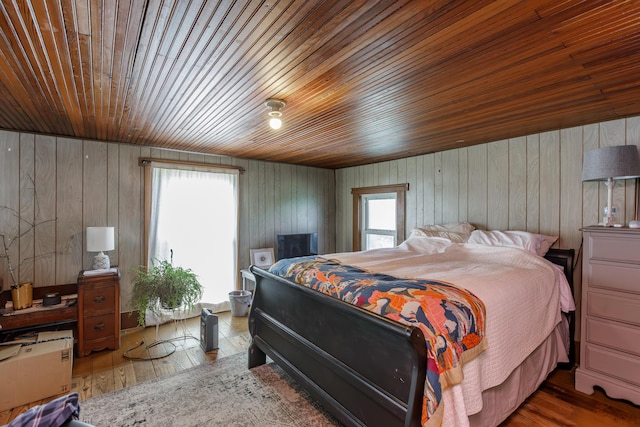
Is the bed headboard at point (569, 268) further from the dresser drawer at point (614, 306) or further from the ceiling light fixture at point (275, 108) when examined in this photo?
the ceiling light fixture at point (275, 108)

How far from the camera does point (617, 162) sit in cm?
242

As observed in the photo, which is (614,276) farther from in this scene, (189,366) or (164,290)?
(164,290)

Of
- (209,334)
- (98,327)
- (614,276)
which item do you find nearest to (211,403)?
(209,334)

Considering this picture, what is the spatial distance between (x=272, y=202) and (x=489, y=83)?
368 centimetres

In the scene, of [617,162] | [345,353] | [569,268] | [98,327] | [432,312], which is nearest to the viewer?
[432,312]

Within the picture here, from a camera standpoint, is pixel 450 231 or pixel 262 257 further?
pixel 262 257

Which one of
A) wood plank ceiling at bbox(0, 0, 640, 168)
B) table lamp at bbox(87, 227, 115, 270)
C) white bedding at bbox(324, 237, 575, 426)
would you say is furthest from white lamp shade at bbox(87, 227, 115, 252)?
white bedding at bbox(324, 237, 575, 426)

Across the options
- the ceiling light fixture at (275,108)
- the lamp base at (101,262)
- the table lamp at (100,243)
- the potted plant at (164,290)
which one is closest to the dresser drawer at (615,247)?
the ceiling light fixture at (275,108)

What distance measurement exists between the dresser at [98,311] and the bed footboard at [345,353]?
5.59ft

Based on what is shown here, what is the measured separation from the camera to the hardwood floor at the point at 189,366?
2176mm

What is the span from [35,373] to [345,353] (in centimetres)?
247

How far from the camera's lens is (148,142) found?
375cm

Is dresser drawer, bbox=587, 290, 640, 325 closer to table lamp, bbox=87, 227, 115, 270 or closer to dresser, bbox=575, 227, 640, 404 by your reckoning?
dresser, bbox=575, 227, 640, 404

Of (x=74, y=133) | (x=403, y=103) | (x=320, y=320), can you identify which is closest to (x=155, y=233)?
(x=74, y=133)
